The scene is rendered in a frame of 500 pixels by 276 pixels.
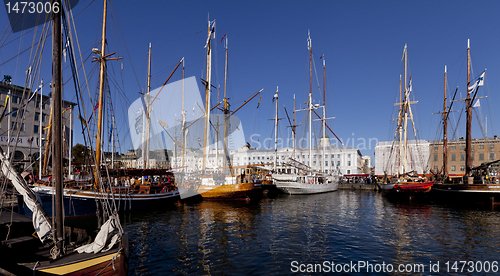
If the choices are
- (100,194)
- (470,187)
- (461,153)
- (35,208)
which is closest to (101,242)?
(35,208)

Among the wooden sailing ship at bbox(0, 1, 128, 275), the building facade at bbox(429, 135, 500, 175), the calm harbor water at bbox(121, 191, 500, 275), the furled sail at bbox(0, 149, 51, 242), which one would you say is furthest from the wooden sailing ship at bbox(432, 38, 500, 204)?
the building facade at bbox(429, 135, 500, 175)

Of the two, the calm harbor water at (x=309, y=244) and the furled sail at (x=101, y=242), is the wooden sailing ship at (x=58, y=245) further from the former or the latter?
the calm harbor water at (x=309, y=244)

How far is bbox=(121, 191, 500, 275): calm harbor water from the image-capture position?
1159 centimetres

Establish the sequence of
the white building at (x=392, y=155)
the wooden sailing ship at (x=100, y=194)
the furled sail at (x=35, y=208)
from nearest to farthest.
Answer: the furled sail at (x=35, y=208) → the wooden sailing ship at (x=100, y=194) → the white building at (x=392, y=155)

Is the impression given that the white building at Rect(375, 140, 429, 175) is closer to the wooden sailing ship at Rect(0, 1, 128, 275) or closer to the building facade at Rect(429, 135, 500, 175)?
the building facade at Rect(429, 135, 500, 175)

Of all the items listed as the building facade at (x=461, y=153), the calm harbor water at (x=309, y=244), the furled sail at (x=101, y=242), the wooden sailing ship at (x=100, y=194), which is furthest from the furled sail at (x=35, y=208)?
the building facade at (x=461, y=153)

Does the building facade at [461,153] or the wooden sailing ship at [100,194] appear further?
the building facade at [461,153]

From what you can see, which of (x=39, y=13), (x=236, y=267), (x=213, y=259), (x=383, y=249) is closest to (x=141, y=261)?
(x=213, y=259)

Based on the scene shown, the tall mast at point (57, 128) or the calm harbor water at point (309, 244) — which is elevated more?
the tall mast at point (57, 128)

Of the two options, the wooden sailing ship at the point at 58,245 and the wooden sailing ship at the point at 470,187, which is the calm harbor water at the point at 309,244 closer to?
the wooden sailing ship at the point at 58,245

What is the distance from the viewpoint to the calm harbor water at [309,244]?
1159 centimetres

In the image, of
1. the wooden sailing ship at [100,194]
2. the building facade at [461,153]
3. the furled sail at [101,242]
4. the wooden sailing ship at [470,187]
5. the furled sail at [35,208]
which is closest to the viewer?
the furled sail at [101,242]

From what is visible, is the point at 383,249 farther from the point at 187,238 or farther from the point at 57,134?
the point at 57,134

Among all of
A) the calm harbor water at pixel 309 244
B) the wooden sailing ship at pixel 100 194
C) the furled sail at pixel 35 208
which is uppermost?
the furled sail at pixel 35 208
